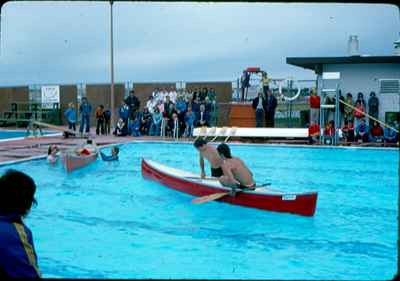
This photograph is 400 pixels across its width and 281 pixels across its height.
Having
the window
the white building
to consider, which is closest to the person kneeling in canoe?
the white building

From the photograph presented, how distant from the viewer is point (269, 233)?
901 centimetres

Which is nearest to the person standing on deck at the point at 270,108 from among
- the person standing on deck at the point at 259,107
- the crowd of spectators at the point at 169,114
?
the person standing on deck at the point at 259,107

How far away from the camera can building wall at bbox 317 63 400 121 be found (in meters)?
20.7

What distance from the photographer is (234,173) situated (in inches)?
388

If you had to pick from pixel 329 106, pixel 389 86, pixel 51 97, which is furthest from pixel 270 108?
pixel 51 97

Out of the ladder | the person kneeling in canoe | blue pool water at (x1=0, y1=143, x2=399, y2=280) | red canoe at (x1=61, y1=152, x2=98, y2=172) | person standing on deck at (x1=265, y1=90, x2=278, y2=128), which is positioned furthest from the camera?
person standing on deck at (x1=265, y1=90, x2=278, y2=128)

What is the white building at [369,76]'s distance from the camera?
20641mm

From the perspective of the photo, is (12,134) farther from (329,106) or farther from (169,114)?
(329,106)

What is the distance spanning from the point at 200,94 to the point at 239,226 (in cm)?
1544

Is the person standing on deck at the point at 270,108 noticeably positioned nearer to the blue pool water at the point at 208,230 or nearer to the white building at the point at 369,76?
the white building at the point at 369,76

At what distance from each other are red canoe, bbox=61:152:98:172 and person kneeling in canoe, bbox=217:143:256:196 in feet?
20.0

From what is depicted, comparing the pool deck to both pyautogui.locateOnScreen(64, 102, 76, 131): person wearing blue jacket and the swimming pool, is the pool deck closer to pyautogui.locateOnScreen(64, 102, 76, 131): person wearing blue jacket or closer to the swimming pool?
pyautogui.locateOnScreen(64, 102, 76, 131): person wearing blue jacket

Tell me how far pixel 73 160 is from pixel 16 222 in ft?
41.3

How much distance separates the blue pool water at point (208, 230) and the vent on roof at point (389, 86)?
20.3 ft
